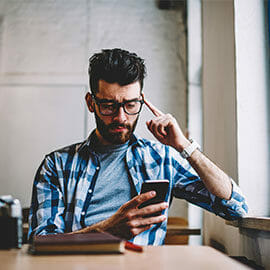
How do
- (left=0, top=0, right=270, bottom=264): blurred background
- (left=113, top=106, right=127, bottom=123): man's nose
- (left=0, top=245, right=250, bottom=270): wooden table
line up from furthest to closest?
(left=0, top=0, right=270, bottom=264): blurred background < (left=113, top=106, right=127, bottom=123): man's nose < (left=0, top=245, right=250, bottom=270): wooden table

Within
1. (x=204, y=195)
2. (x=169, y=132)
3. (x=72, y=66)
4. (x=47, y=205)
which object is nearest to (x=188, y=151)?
(x=169, y=132)

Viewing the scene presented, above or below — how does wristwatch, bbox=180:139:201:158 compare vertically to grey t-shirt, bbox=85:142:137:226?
above

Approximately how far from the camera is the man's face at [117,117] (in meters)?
1.56

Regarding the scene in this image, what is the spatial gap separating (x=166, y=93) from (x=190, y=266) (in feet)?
8.82

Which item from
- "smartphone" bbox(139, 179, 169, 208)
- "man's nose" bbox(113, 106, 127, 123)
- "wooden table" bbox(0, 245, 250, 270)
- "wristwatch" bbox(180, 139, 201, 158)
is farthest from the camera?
"man's nose" bbox(113, 106, 127, 123)

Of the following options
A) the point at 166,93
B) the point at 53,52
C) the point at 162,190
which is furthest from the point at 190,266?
the point at 53,52

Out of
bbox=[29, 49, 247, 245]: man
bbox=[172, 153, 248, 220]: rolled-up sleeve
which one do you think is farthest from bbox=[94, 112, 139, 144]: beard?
bbox=[172, 153, 248, 220]: rolled-up sleeve

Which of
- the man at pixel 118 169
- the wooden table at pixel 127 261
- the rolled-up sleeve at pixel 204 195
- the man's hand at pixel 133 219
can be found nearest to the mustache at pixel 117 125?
the man at pixel 118 169

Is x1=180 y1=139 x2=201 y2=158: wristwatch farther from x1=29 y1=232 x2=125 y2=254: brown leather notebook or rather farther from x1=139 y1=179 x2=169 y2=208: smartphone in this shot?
x1=29 y1=232 x2=125 y2=254: brown leather notebook

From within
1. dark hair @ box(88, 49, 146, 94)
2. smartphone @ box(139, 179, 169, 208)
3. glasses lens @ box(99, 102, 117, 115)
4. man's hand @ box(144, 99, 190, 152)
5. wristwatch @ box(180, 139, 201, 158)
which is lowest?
smartphone @ box(139, 179, 169, 208)

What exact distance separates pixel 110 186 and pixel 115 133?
21 centimetres

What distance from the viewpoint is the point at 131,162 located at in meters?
1.66

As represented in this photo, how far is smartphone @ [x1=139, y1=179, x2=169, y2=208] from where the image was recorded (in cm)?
116

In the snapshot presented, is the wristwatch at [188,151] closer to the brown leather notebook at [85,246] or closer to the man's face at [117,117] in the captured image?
the man's face at [117,117]
